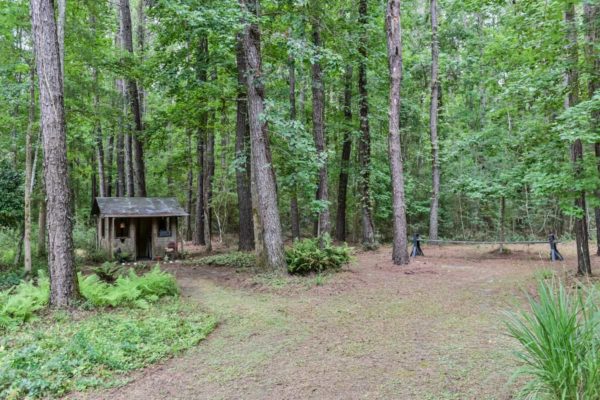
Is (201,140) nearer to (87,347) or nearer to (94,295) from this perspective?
(94,295)

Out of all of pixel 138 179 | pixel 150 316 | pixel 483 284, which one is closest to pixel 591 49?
pixel 483 284

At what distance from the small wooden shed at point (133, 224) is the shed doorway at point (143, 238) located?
0.61 ft

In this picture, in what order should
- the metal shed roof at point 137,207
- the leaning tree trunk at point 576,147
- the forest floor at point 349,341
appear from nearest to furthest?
the forest floor at point 349,341
the leaning tree trunk at point 576,147
the metal shed roof at point 137,207

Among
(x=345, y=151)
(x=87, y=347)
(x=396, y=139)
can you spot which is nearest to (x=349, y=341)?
(x=87, y=347)

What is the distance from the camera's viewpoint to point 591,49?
675 centimetres

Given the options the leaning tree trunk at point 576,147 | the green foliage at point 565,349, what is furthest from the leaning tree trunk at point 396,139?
the green foliage at point 565,349

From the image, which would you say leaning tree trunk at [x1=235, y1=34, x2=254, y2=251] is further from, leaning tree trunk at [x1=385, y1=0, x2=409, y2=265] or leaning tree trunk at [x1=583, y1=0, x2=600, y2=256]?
leaning tree trunk at [x1=583, y1=0, x2=600, y2=256]

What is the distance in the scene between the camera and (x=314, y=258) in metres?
8.76

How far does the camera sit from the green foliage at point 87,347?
374 centimetres

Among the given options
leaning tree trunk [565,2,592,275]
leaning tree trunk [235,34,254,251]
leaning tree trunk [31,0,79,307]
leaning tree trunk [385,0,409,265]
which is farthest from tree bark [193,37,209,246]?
leaning tree trunk [565,2,592,275]

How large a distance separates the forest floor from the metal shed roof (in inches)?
209

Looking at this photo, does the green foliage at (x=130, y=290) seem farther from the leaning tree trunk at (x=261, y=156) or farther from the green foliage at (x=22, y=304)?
the leaning tree trunk at (x=261, y=156)

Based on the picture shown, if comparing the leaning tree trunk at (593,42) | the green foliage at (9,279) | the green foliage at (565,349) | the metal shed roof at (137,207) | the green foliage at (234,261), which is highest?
the leaning tree trunk at (593,42)

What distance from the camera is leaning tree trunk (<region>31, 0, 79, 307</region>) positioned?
6016 mm
